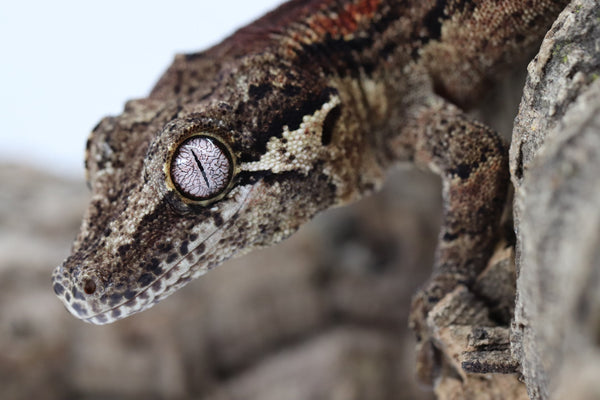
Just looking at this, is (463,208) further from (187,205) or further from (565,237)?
(565,237)

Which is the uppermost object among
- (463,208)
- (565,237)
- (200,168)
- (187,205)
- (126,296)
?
(200,168)

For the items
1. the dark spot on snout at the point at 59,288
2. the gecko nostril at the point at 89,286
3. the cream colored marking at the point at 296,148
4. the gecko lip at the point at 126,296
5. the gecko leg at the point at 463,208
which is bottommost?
the gecko leg at the point at 463,208

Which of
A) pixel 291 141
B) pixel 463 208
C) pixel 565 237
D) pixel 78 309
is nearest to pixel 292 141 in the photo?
pixel 291 141

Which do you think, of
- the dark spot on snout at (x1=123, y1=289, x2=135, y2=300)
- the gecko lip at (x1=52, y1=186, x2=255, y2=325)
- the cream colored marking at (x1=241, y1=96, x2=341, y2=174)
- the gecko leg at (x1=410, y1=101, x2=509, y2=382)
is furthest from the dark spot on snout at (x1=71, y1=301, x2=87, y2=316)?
the gecko leg at (x1=410, y1=101, x2=509, y2=382)

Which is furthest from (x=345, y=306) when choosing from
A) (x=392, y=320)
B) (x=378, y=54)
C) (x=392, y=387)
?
(x=378, y=54)

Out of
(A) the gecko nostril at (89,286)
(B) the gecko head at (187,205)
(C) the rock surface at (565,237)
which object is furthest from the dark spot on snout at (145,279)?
(C) the rock surface at (565,237)

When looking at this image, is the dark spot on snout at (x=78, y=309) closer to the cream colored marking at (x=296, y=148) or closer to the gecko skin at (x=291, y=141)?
the gecko skin at (x=291, y=141)
